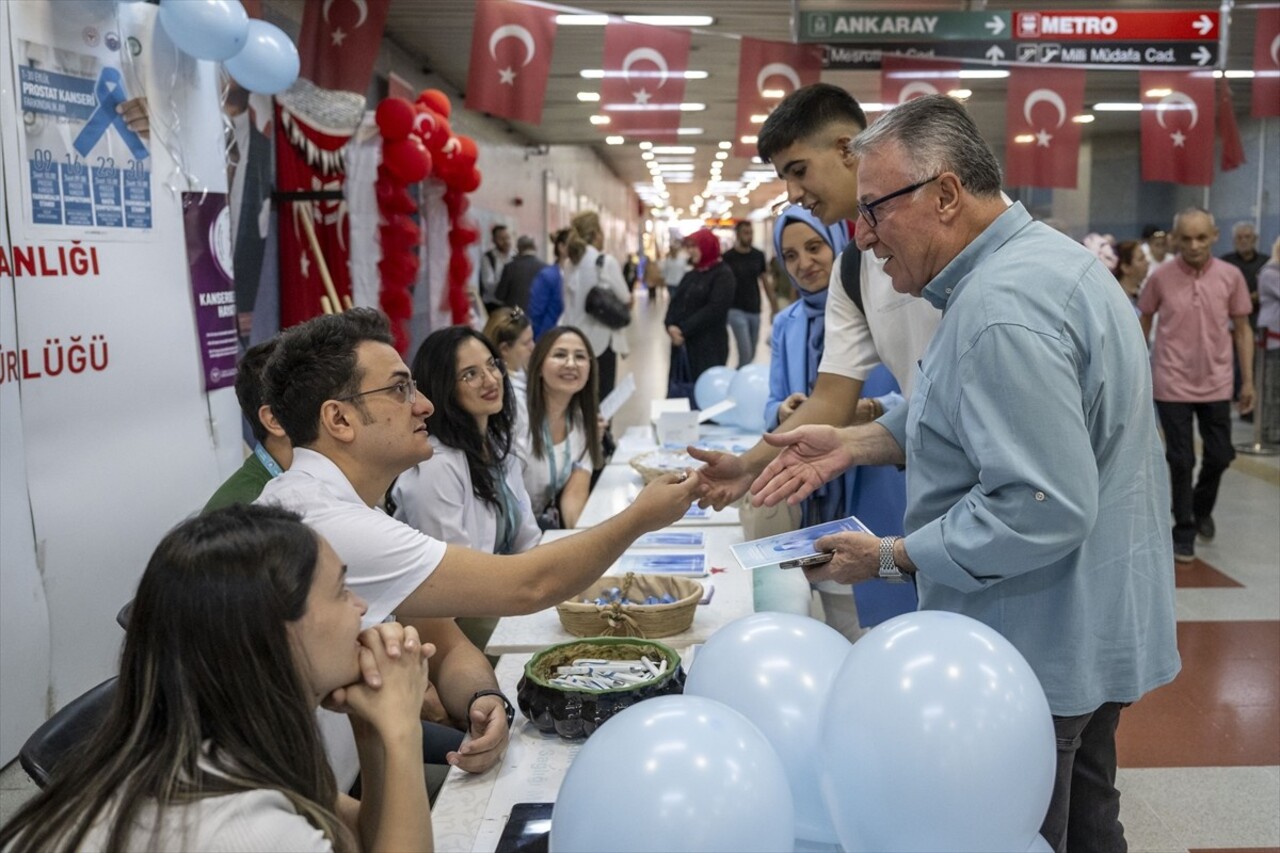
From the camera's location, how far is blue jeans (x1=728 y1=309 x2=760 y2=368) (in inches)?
402

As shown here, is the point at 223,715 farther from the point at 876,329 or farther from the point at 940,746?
the point at 876,329

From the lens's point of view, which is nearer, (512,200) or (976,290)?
(976,290)

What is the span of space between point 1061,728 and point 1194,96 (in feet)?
24.6

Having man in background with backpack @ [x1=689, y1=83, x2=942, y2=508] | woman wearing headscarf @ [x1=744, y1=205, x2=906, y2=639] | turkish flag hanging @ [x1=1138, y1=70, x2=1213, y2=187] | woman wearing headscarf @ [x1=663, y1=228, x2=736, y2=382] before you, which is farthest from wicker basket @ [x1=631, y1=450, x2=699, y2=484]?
turkish flag hanging @ [x1=1138, y1=70, x2=1213, y2=187]

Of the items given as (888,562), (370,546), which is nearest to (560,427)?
(370,546)

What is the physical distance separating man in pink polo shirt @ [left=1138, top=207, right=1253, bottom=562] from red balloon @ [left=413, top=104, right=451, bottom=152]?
474 cm

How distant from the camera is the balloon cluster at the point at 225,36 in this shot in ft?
13.2

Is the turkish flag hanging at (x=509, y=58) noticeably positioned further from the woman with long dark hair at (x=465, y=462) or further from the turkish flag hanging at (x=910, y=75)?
the woman with long dark hair at (x=465, y=462)

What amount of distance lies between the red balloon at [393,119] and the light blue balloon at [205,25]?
2.92 meters

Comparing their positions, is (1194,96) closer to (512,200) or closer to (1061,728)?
(1061,728)

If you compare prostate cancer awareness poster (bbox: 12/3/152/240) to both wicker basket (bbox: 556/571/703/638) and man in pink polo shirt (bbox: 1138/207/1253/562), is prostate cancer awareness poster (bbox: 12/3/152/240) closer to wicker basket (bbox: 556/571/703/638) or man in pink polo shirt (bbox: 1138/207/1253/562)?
wicker basket (bbox: 556/571/703/638)

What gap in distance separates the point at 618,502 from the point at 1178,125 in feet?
20.3

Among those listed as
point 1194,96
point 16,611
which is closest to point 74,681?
point 16,611

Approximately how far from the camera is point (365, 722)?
1400 millimetres
